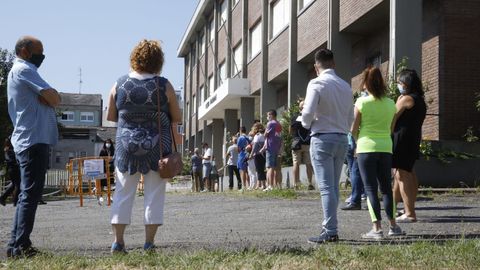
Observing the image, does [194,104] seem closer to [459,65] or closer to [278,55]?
[278,55]

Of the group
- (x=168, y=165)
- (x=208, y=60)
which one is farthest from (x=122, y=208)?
(x=208, y=60)

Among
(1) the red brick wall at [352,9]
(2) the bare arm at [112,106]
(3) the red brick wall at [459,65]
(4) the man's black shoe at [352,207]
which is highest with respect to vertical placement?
(1) the red brick wall at [352,9]

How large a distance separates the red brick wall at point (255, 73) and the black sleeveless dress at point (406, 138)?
24.7 meters

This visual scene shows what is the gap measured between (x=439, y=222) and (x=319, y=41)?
641 inches

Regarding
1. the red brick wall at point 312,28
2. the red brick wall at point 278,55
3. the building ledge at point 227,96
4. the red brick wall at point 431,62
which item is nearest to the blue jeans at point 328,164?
the red brick wall at point 431,62

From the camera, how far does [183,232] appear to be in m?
8.59

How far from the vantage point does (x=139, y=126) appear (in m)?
6.20

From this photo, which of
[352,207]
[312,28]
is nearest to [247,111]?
[312,28]

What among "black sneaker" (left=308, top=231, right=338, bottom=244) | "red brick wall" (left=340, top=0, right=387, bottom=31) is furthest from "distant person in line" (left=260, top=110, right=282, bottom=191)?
"black sneaker" (left=308, top=231, right=338, bottom=244)

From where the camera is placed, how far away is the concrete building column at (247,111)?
3634cm

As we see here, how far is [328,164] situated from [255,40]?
2897cm

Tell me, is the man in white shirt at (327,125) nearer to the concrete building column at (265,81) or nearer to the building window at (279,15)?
the building window at (279,15)

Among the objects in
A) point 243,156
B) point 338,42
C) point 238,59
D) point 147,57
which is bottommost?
point 243,156

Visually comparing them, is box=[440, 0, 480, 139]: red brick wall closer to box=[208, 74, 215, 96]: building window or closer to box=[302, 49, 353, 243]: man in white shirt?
box=[302, 49, 353, 243]: man in white shirt
